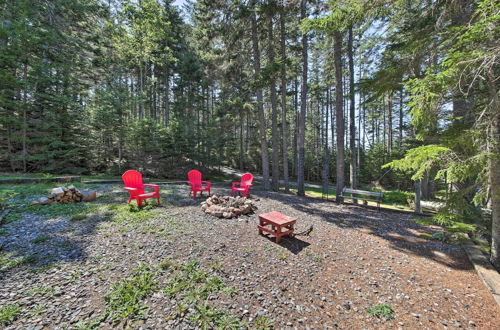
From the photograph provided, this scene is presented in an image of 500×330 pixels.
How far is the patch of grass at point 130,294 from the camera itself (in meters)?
1.81

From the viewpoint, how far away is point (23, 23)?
880cm

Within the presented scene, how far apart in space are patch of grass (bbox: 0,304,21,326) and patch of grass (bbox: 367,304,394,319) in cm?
355

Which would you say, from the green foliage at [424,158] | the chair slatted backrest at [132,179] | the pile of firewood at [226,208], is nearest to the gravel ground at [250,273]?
the pile of firewood at [226,208]

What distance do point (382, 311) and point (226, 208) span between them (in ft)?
11.4

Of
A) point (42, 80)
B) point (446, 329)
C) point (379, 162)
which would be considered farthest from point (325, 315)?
point (379, 162)

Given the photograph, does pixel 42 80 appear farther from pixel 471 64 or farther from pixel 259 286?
pixel 471 64

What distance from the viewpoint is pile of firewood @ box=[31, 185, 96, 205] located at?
493 cm

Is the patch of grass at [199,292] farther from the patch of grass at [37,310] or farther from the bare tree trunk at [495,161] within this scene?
the bare tree trunk at [495,161]

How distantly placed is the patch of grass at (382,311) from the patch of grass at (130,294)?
8.04ft

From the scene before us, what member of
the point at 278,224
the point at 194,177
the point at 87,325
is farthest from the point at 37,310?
the point at 194,177

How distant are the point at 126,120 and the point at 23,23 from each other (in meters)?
5.75

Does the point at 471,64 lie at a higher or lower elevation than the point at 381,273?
higher

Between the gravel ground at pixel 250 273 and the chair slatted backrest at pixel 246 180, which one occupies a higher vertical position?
the chair slatted backrest at pixel 246 180

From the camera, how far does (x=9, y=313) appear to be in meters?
1.72
